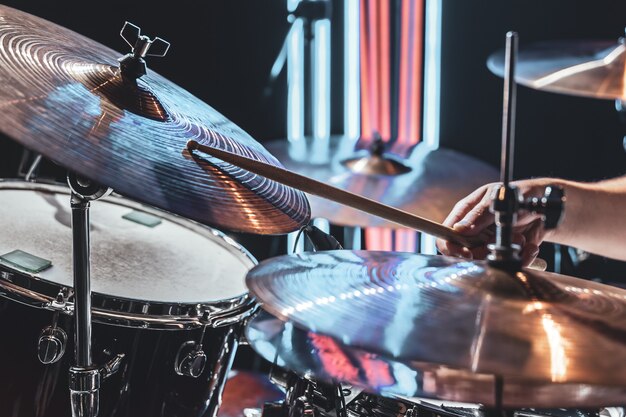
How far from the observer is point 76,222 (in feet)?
3.93

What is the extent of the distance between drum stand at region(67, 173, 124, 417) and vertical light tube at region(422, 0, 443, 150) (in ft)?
6.77

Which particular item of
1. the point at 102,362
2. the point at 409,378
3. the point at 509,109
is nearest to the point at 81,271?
the point at 102,362

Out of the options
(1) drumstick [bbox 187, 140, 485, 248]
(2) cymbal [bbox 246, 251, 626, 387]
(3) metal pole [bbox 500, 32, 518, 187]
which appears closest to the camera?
(2) cymbal [bbox 246, 251, 626, 387]

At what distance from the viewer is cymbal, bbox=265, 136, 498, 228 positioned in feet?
6.93

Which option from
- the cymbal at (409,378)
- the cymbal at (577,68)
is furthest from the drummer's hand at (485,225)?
the cymbal at (577,68)

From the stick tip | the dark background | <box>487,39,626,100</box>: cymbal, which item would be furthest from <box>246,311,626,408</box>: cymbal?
the dark background

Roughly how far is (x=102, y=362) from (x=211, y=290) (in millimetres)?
216

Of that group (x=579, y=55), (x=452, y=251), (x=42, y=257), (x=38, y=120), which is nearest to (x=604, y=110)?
(x=579, y=55)

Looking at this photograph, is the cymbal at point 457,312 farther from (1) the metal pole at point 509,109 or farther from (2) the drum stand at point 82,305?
(2) the drum stand at point 82,305

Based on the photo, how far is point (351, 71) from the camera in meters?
3.30

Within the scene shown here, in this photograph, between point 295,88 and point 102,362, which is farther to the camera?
point 295,88

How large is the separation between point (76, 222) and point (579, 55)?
154 centimetres

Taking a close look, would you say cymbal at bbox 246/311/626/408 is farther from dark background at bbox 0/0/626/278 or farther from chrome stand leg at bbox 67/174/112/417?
dark background at bbox 0/0/626/278

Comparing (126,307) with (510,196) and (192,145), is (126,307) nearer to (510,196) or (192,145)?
(192,145)
